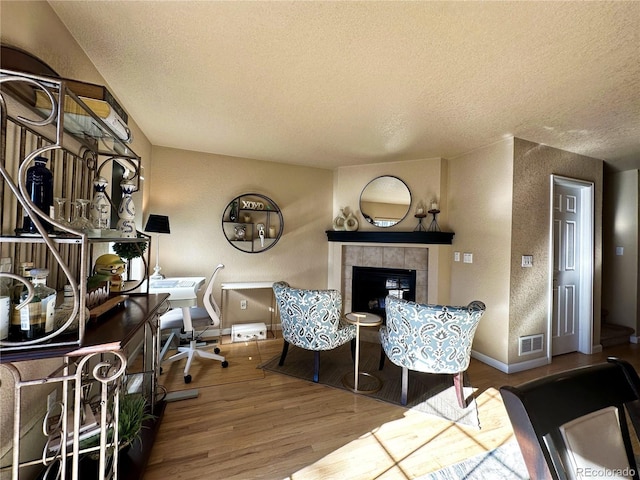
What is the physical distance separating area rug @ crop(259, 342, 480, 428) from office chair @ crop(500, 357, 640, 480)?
1.38 m

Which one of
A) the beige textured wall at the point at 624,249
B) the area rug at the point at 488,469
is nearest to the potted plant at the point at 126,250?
the area rug at the point at 488,469

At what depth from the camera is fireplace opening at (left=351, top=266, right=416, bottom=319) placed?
3.44 m

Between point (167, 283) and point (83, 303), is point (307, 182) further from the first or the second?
point (83, 303)

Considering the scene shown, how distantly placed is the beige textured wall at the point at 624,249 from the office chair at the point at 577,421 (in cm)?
432

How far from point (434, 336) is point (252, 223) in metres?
2.61

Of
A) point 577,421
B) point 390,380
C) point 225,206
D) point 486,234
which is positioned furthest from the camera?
point 225,206

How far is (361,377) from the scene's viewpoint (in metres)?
2.46

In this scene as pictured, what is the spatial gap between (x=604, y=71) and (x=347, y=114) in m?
1.62

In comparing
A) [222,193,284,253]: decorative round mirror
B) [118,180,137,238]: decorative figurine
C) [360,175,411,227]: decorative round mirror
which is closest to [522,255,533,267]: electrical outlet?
[360,175,411,227]: decorative round mirror

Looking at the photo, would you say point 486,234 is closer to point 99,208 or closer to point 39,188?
point 99,208

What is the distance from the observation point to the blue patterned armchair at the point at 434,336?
6.10ft

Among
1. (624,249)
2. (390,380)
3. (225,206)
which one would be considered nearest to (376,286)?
(390,380)

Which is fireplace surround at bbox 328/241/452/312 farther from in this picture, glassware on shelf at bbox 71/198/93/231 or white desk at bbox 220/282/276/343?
glassware on shelf at bbox 71/198/93/231

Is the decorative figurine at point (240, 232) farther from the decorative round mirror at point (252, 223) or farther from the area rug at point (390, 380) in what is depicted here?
the area rug at point (390, 380)
